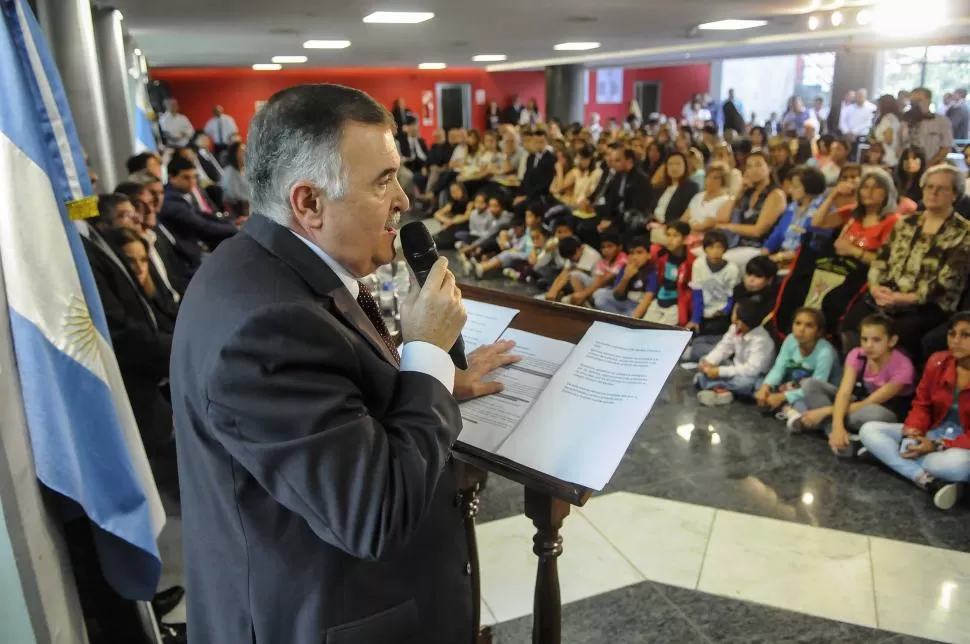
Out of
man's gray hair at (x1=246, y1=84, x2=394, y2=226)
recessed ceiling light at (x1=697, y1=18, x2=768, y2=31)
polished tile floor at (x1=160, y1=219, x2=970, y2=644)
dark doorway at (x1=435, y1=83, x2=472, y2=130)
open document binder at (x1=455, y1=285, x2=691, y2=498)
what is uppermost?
recessed ceiling light at (x1=697, y1=18, x2=768, y2=31)

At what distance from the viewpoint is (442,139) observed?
11.7 meters

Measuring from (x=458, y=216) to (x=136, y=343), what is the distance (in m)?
6.93

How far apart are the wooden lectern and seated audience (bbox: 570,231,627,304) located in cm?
421

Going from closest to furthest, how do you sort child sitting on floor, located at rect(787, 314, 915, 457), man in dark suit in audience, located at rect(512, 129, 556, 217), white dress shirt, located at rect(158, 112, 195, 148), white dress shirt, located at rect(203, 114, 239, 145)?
child sitting on floor, located at rect(787, 314, 915, 457)
man in dark suit in audience, located at rect(512, 129, 556, 217)
white dress shirt, located at rect(158, 112, 195, 148)
white dress shirt, located at rect(203, 114, 239, 145)

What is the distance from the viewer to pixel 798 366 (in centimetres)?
381

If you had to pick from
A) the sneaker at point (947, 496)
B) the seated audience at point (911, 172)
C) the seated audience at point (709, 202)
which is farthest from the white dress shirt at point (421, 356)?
the seated audience at point (911, 172)

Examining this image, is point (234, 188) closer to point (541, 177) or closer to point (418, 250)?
point (541, 177)

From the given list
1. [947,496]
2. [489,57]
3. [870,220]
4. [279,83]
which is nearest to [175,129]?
[279,83]

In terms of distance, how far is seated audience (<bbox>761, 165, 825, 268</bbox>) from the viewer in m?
4.67

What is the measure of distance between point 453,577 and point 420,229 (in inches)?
22.3

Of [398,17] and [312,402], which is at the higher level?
[398,17]

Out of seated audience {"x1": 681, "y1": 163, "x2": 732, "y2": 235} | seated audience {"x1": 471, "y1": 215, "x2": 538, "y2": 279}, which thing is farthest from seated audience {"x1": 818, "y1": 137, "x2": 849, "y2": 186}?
seated audience {"x1": 471, "y1": 215, "x2": 538, "y2": 279}

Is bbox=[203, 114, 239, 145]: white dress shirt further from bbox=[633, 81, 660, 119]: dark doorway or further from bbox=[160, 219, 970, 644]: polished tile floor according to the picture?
bbox=[160, 219, 970, 644]: polished tile floor

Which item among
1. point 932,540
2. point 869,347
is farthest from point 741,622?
point 869,347
